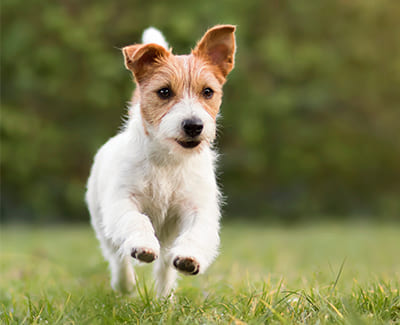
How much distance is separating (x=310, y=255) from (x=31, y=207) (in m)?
10.1

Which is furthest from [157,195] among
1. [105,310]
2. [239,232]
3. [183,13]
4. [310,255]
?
[183,13]

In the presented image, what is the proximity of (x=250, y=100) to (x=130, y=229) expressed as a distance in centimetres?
1431

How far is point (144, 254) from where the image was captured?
363 cm

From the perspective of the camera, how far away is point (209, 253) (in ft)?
13.1

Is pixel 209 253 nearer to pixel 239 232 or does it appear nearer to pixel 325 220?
pixel 239 232

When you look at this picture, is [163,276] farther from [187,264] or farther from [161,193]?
[187,264]

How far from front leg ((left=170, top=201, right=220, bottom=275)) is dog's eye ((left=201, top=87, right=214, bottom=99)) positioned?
0.81 meters

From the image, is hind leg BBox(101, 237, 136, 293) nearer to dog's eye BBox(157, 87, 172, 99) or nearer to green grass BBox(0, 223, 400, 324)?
green grass BBox(0, 223, 400, 324)

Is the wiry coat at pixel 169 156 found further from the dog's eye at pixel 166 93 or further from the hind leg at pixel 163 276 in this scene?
the hind leg at pixel 163 276

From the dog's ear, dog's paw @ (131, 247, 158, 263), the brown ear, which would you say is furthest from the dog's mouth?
dog's paw @ (131, 247, 158, 263)

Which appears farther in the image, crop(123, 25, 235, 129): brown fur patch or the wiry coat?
crop(123, 25, 235, 129): brown fur patch

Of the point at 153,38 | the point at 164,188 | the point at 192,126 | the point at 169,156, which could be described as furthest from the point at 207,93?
the point at 153,38

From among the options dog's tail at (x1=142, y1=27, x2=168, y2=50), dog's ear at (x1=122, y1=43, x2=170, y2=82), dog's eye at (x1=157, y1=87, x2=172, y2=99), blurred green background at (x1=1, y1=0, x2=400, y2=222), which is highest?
dog's tail at (x1=142, y1=27, x2=168, y2=50)

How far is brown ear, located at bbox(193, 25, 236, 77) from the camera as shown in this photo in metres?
4.49
